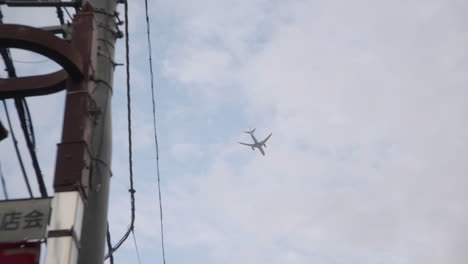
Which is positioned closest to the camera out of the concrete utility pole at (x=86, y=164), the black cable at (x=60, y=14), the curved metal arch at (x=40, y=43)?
the concrete utility pole at (x=86, y=164)

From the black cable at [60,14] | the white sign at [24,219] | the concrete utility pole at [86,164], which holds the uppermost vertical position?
the black cable at [60,14]

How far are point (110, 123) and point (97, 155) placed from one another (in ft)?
2.01

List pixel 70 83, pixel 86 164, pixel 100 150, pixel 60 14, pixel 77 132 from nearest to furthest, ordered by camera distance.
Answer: pixel 86 164, pixel 77 132, pixel 70 83, pixel 100 150, pixel 60 14

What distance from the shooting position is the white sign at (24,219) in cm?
519

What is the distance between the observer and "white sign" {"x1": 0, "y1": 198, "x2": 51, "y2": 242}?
5.19 meters

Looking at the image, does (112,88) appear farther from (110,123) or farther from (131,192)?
(131,192)

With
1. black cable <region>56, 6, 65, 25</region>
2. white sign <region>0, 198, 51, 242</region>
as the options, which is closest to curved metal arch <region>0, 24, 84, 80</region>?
white sign <region>0, 198, 51, 242</region>

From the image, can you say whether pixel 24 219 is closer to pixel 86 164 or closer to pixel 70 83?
pixel 86 164

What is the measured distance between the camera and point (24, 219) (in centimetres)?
528

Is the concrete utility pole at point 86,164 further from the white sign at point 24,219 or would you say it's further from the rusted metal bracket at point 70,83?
the white sign at point 24,219

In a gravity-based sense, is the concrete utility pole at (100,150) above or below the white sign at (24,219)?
above

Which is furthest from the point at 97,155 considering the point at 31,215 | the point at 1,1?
the point at 1,1

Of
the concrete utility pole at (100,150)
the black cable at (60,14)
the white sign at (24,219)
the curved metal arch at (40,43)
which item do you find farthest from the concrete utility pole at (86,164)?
the black cable at (60,14)

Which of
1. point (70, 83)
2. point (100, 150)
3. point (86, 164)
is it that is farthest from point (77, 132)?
point (100, 150)
